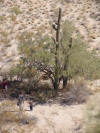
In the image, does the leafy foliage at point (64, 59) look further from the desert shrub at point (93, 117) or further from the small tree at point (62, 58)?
the desert shrub at point (93, 117)

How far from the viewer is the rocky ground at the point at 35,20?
67.3 ft

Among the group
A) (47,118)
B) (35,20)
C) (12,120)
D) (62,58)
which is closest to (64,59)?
(62,58)

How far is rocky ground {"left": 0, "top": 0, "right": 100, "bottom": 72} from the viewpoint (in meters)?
20.5

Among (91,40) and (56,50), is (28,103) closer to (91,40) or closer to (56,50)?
(56,50)

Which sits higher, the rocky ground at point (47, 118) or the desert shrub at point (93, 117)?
the desert shrub at point (93, 117)

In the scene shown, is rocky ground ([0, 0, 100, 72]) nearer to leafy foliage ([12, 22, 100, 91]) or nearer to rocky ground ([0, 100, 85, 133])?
leafy foliage ([12, 22, 100, 91])

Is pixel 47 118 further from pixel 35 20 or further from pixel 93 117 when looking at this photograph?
pixel 35 20

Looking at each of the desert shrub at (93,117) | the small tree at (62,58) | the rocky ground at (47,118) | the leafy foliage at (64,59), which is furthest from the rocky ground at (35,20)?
the desert shrub at (93,117)

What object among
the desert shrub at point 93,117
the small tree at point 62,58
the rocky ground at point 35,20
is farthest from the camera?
the rocky ground at point 35,20

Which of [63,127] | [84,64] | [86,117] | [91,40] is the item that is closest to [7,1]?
[91,40]

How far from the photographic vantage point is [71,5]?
2884 centimetres

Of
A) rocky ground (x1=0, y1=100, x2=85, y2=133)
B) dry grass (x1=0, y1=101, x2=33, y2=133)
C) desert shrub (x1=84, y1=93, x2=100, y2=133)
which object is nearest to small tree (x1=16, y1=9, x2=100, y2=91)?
rocky ground (x1=0, y1=100, x2=85, y2=133)

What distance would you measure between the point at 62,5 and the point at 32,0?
4074 mm

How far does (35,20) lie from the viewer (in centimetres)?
2547
